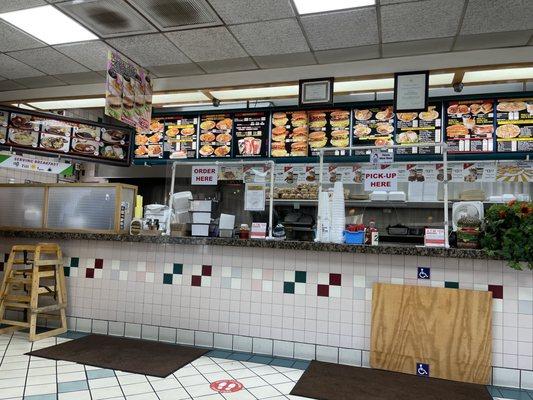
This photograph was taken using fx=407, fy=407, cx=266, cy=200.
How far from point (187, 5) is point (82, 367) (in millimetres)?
3085

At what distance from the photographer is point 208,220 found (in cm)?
397

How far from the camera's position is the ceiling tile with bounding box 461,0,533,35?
3.36 meters

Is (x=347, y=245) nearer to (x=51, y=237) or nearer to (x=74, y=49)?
(x=51, y=237)

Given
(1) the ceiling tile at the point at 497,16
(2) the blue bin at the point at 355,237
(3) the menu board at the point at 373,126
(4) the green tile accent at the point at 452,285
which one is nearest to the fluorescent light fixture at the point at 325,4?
(1) the ceiling tile at the point at 497,16

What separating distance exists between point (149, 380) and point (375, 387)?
1.57 m

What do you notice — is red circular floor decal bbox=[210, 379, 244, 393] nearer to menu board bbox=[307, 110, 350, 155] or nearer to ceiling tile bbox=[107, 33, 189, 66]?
ceiling tile bbox=[107, 33, 189, 66]

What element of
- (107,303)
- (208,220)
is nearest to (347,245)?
(208,220)

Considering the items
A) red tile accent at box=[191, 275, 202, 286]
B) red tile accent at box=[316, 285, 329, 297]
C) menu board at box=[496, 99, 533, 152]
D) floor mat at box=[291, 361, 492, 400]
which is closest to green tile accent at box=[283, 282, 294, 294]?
red tile accent at box=[316, 285, 329, 297]

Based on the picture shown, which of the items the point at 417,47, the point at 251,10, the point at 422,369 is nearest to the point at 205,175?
the point at 251,10

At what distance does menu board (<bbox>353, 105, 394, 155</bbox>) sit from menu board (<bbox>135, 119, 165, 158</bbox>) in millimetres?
2983

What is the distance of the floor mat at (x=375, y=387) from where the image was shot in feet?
8.76

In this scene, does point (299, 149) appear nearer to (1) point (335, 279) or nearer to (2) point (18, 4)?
(1) point (335, 279)

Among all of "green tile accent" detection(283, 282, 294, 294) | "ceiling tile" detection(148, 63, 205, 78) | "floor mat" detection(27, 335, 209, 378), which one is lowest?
"floor mat" detection(27, 335, 209, 378)

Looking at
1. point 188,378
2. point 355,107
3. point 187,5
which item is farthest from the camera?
point 355,107
